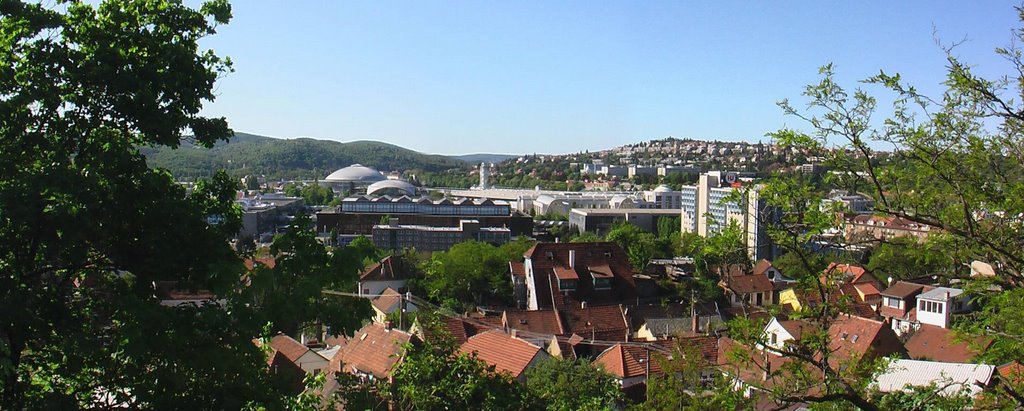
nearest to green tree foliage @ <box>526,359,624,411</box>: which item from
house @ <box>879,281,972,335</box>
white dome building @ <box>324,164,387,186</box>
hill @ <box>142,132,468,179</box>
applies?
house @ <box>879,281,972,335</box>

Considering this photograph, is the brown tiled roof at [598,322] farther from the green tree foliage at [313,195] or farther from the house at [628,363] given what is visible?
the green tree foliage at [313,195]

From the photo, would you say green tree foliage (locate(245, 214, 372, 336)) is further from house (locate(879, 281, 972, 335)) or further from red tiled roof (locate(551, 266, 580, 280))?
red tiled roof (locate(551, 266, 580, 280))

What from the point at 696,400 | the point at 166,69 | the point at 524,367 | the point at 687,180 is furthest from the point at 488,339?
the point at 687,180

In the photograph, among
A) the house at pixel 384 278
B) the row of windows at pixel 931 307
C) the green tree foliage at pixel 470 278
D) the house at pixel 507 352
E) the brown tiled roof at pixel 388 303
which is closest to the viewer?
the house at pixel 507 352

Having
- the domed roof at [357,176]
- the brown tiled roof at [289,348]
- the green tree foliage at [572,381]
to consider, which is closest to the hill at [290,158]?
the domed roof at [357,176]

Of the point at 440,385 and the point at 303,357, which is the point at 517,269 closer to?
the point at 303,357

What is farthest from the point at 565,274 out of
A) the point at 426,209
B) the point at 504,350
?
the point at 426,209
